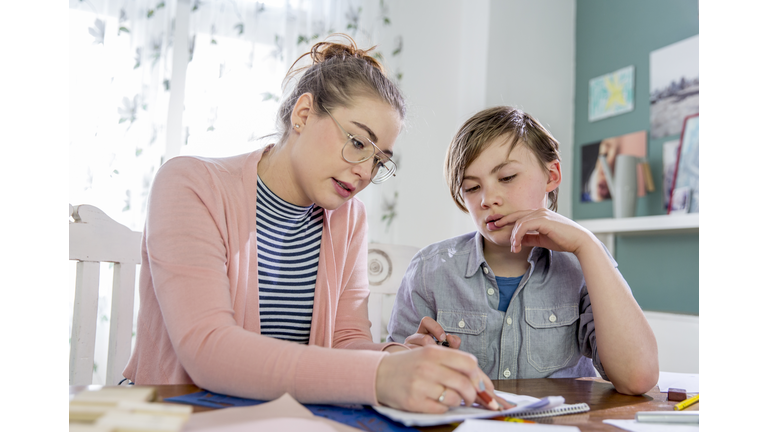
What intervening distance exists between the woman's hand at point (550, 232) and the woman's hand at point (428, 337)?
0.21m

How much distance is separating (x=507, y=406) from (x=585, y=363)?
0.62 meters

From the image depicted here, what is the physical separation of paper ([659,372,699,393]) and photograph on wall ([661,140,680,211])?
1.34 meters

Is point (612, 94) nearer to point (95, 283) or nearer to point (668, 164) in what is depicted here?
point (668, 164)

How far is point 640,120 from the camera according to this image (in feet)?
7.73

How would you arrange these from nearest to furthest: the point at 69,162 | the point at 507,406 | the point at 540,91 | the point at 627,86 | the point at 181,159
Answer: the point at 507,406, the point at 181,159, the point at 69,162, the point at 627,86, the point at 540,91

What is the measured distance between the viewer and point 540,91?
2689 mm

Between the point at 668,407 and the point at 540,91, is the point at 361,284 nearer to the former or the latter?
the point at 668,407

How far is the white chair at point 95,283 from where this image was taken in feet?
3.61

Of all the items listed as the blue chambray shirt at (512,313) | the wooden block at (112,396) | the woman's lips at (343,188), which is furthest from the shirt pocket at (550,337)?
the wooden block at (112,396)

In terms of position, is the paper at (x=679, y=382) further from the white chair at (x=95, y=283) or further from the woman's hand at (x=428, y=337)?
the white chair at (x=95, y=283)

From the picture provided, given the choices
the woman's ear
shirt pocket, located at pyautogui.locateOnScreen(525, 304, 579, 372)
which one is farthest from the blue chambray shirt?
the woman's ear

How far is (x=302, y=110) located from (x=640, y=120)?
188 cm

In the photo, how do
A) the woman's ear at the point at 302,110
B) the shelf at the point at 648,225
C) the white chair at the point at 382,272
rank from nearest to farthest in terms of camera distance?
the woman's ear at the point at 302,110, the white chair at the point at 382,272, the shelf at the point at 648,225
